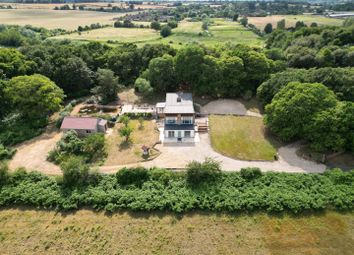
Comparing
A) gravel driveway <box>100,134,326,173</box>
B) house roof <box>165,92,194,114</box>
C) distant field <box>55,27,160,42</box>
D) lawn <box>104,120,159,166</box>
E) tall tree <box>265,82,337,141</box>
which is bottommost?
lawn <box>104,120,159,166</box>

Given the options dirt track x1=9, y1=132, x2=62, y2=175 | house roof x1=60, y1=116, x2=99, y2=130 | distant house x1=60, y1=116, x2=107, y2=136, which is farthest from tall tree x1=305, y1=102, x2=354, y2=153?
dirt track x1=9, y1=132, x2=62, y2=175

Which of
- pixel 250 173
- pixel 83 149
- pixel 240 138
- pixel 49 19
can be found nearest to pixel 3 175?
pixel 83 149

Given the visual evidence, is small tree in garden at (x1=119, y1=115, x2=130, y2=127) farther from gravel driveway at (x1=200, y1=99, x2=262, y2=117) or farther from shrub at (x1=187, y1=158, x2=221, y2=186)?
shrub at (x1=187, y1=158, x2=221, y2=186)

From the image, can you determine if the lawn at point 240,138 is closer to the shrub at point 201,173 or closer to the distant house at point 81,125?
the shrub at point 201,173

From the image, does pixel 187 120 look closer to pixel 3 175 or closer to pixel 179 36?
pixel 3 175

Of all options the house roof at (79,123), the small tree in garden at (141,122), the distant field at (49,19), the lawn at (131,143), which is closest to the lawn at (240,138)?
the lawn at (131,143)
